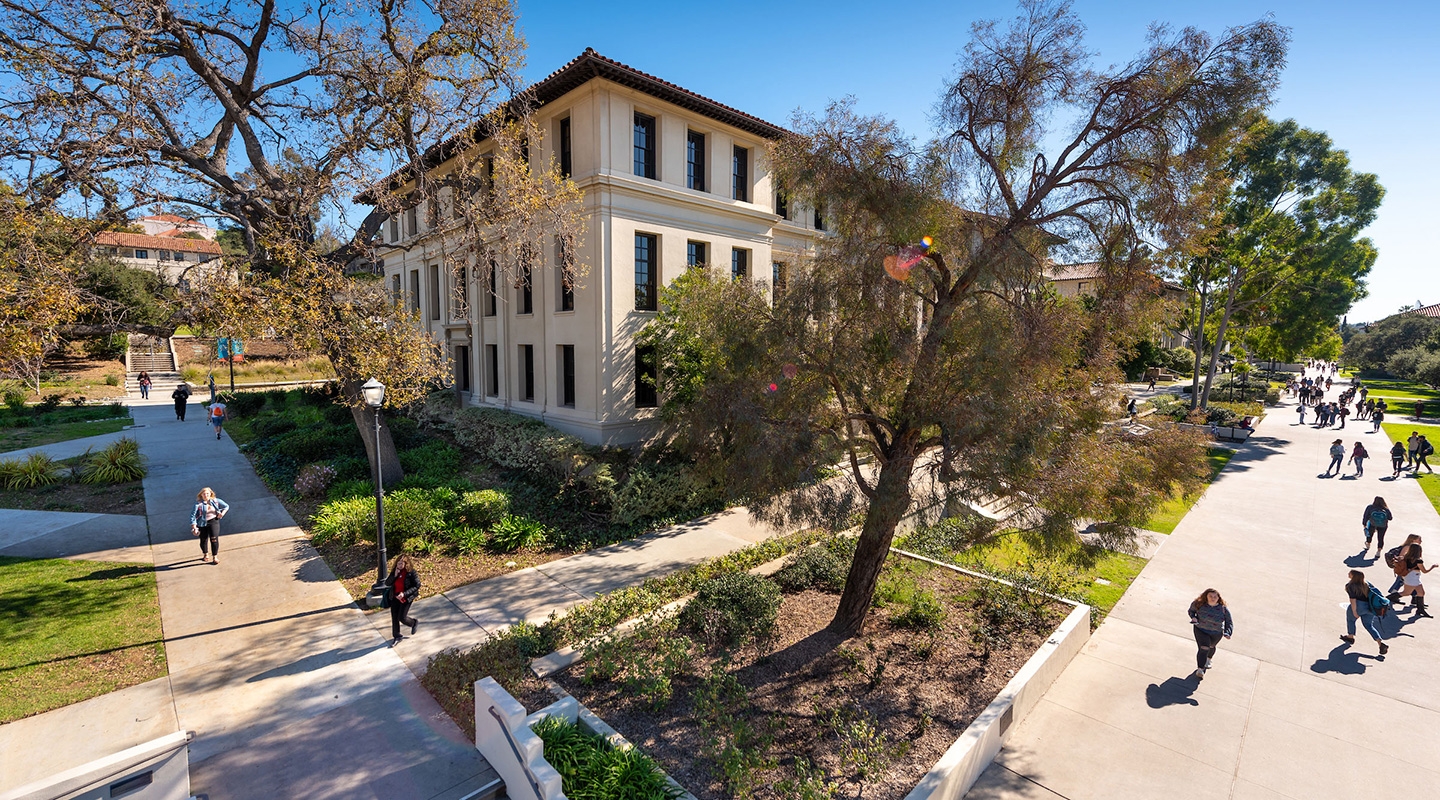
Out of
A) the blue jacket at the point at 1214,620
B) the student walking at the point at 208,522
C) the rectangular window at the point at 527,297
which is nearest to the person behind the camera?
the blue jacket at the point at 1214,620

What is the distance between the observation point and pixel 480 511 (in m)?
11.8

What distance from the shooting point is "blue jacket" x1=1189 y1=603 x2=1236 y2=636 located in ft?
23.9

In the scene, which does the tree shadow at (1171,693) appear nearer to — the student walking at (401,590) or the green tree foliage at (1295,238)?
the student walking at (401,590)

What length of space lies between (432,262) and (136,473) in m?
12.8

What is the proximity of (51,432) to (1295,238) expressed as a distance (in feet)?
156

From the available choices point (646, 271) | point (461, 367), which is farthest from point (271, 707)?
point (461, 367)

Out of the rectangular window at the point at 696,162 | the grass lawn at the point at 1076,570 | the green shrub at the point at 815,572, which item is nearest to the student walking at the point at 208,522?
the green shrub at the point at 815,572

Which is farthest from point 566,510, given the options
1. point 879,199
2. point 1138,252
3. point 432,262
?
point 432,262

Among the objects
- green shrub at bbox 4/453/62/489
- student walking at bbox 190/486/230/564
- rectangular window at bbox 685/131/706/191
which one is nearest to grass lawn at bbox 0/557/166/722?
student walking at bbox 190/486/230/564

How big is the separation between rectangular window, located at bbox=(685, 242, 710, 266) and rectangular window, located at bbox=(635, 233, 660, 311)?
1140 millimetres

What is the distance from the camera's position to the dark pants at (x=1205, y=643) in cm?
737

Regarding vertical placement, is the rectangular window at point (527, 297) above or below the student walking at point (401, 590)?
above

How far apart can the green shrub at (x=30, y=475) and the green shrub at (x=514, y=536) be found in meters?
11.7

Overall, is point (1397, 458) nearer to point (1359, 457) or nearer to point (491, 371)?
point (1359, 457)
